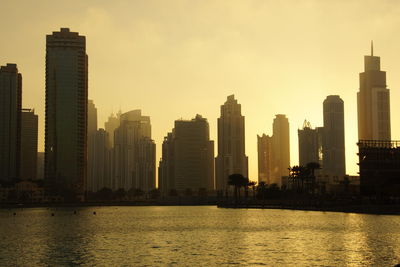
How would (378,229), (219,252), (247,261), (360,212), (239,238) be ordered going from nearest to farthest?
1. (247,261)
2. (219,252)
3. (239,238)
4. (378,229)
5. (360,212)

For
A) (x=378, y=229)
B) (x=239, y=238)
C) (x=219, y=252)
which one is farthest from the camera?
(x=378, y=229)

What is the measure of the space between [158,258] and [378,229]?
2081 inches

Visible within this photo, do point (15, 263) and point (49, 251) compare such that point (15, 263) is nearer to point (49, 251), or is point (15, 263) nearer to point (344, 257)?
point (49, 251)

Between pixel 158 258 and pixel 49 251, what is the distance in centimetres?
1781

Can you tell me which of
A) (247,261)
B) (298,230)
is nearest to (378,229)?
(298,230)

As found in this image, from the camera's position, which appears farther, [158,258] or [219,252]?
[219,252]

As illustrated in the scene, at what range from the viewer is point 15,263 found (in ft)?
233

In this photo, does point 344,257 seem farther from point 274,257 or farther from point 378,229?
point 378,229

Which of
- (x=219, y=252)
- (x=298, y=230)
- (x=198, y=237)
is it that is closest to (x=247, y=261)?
(x=219, y=252)

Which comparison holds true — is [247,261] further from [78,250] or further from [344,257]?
[78,250]

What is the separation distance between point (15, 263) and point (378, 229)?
66.9m

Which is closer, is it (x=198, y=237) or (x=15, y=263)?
(x=15, y=263)

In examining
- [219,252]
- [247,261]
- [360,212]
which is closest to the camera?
[247,261]

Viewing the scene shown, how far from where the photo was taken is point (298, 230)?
115 metres
